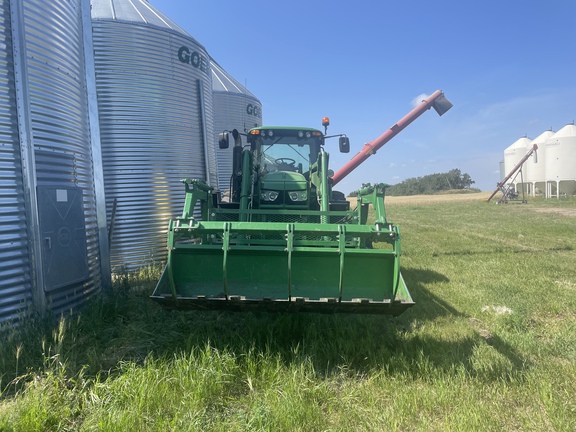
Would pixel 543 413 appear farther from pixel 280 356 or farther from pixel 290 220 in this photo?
pixel 290 220

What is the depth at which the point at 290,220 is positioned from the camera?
631 cm

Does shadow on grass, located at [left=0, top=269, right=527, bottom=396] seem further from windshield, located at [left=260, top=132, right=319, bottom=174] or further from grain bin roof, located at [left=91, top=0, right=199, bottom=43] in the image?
grain bin roof, located at [left=91, top=0, right=199, bottom=43]

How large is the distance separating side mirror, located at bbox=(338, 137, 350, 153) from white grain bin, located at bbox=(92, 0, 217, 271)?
351 cm

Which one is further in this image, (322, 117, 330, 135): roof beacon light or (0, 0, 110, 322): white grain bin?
(322, 117, 330, 135): roof beacon light

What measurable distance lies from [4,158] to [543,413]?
5.84 m

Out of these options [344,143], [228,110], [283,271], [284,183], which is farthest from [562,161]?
[283,271]

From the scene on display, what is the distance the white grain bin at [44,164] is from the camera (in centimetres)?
459

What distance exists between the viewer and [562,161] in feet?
111

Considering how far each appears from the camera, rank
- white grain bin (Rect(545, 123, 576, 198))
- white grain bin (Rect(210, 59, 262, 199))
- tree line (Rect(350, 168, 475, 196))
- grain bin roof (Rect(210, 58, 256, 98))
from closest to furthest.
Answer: white grain bin (Rect(210, 59, 262, 199)) → grain bin roof (Rect(210, 58, 256, 98)) → white grain bin (Rect(545, 123, 576, 198)) → tree line (Rect(350, 168, 475, 196))

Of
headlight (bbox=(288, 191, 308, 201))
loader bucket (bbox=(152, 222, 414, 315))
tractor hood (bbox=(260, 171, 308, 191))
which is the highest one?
tractor hood (bbox=(260, 171, 308, 191))

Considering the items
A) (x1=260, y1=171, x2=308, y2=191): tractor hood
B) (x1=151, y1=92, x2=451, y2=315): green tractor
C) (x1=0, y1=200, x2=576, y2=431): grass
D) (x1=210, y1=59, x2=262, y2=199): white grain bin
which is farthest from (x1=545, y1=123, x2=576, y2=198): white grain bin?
(x1=151, y1=92, x2=451, y2=315): green tractor

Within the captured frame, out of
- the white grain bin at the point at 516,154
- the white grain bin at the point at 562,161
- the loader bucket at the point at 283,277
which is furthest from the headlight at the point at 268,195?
the white grain bin at the point at 516,154

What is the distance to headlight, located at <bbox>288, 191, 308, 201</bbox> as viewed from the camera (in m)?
Answer: 6.80

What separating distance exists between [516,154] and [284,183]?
41.5 m
